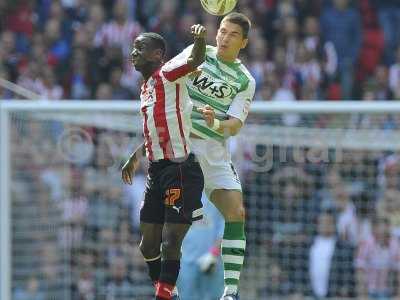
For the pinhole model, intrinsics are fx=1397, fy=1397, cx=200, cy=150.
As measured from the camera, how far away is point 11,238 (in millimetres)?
12898

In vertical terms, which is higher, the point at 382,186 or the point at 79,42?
the point at 79,42

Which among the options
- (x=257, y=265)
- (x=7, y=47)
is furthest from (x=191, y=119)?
(x=7, y=47)

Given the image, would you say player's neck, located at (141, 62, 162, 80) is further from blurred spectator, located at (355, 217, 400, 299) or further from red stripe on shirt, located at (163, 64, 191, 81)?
blurred spectator, located at (355, 217, 400, 299)

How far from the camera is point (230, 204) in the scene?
935 cm

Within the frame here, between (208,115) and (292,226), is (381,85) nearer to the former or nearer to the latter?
(292,226)

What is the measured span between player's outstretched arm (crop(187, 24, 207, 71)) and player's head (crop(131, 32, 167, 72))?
0.32 meters

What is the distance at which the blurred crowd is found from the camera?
56.0 feet

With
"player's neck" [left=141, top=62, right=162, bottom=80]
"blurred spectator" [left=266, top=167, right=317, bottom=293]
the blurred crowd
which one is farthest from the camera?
the blurred crowd

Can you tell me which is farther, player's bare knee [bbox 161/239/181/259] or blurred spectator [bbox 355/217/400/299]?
blurred spectator [bbox 355/217/400/299]

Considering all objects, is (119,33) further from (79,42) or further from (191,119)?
(191,119)

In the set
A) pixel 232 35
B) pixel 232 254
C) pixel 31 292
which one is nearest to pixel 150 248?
pixel 232 254

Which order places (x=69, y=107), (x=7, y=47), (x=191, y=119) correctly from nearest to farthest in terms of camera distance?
1. (x=191, y=119)
2. (x=69, y=107)
3. (x=7, y=47)

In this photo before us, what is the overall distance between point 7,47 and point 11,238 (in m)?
5.10

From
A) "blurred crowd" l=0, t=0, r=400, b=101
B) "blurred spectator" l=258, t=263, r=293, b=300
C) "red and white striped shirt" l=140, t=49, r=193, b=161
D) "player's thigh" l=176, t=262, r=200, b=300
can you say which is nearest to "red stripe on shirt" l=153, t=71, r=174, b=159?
"red and white striped shirt" l=140, t=49, r=193, b=161
